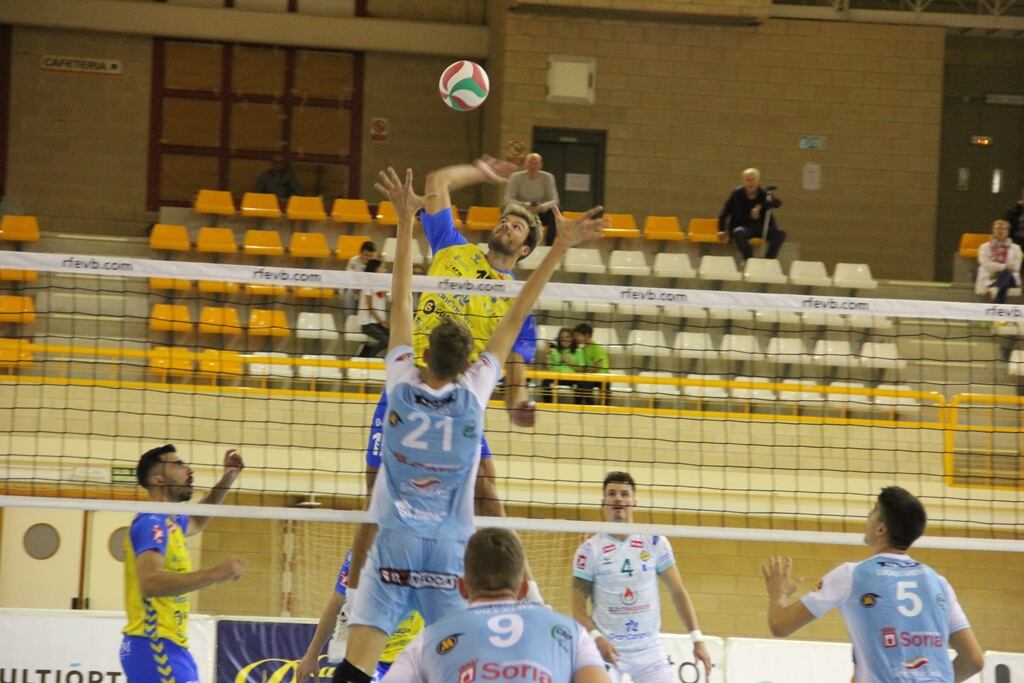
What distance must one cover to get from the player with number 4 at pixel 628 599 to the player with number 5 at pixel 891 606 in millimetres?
2989

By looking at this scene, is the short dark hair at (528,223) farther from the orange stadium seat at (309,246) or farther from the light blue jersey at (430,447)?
the orange stadium seat at (309,246)

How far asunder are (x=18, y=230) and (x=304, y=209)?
4.22 m

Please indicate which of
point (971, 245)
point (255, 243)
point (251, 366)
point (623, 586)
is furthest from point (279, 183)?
point (623, 586)

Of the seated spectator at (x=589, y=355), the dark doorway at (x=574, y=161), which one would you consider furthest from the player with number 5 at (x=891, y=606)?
the dark doorway at (x=574, y=161)

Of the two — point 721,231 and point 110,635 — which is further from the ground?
point 721,231

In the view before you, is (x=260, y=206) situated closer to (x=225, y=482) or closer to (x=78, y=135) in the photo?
(x=78, y=135)

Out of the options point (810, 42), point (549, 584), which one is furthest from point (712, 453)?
point (810, 42)

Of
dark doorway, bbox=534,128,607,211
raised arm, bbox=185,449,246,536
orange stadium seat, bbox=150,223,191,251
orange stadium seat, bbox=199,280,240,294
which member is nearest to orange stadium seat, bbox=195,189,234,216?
orange stadium seat, bbox=150,223,191,251

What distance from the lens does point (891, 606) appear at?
232 inches

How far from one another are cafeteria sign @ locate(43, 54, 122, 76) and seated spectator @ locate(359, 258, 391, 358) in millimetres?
9894

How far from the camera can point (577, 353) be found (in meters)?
15.2

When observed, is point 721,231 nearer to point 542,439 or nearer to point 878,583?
point 542,439

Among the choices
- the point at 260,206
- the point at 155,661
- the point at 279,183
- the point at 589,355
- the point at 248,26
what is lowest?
the point at 155,661

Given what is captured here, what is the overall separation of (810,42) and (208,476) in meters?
13.0
